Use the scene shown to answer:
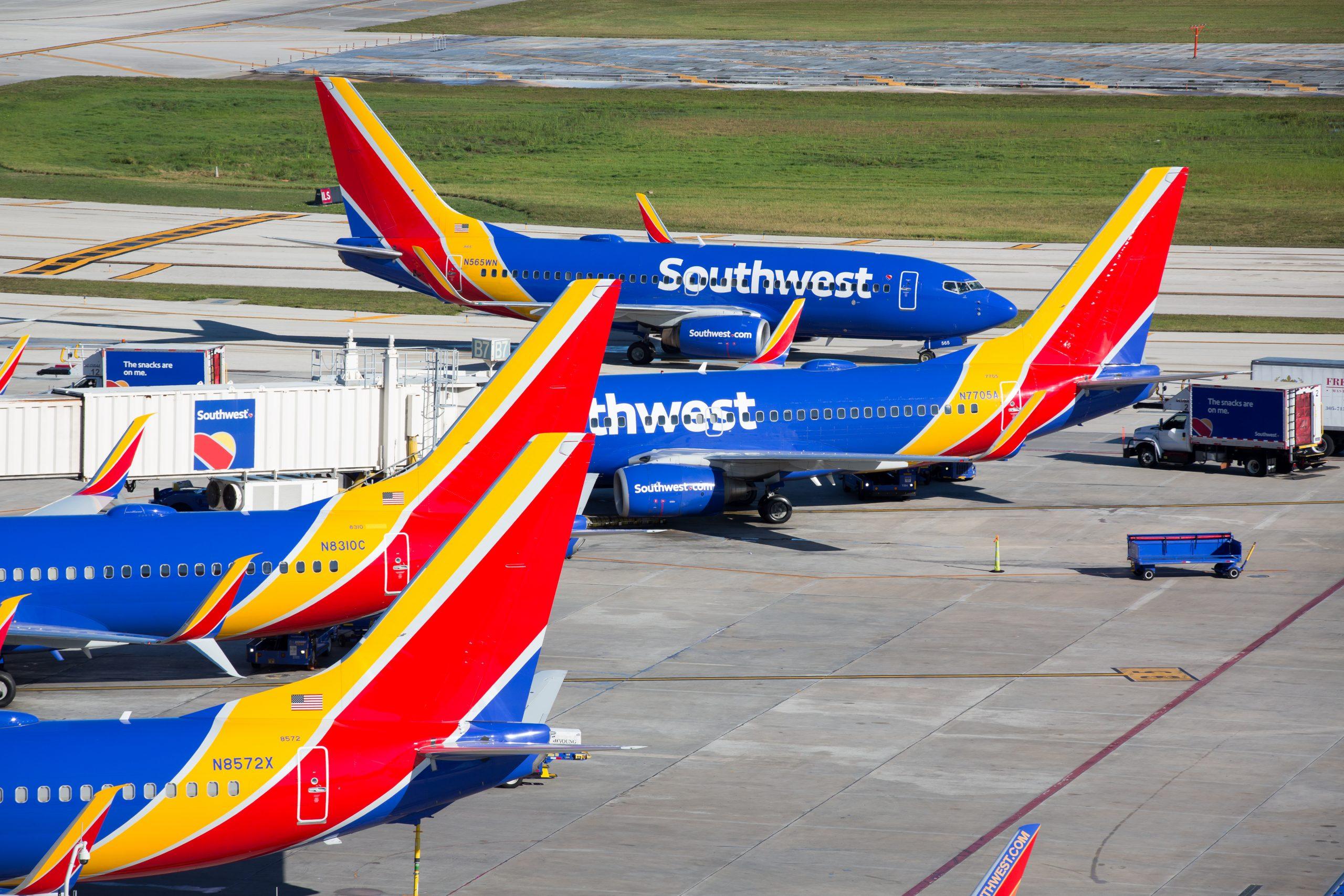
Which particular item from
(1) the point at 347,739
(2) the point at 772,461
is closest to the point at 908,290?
(2) the point at 772,461

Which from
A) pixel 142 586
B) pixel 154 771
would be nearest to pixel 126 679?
pixel 142 586

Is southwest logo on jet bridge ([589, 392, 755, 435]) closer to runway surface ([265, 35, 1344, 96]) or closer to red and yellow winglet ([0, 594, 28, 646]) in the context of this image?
red and yellow winglet ([0, 594, 28, 646])

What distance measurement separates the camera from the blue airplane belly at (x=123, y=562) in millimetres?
32281

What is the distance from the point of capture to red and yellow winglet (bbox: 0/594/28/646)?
101 ft

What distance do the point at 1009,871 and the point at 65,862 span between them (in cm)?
1097

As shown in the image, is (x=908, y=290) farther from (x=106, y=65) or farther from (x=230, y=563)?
(x=106, y=65)

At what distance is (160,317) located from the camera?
3034 inches

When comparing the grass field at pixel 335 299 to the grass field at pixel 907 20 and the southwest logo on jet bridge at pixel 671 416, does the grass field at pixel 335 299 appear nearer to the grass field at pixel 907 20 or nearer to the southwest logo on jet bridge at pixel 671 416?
the southwest logo on jet bridge at pixel 671 416

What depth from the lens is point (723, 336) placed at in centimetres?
6700

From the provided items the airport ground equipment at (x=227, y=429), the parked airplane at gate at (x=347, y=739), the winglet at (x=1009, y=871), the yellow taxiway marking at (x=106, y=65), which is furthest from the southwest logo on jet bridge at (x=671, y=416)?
the yellow taxiway marking at (x=106, y=65)

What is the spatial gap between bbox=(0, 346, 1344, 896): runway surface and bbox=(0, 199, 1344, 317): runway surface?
1490 inches

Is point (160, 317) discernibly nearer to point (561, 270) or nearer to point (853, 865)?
point (561, 270)

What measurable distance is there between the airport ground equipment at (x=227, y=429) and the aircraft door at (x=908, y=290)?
1110 inches

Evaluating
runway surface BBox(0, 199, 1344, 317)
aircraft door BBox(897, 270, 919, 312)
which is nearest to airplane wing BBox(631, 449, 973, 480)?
aircraft door BBox(897, 270, 919, 312)
